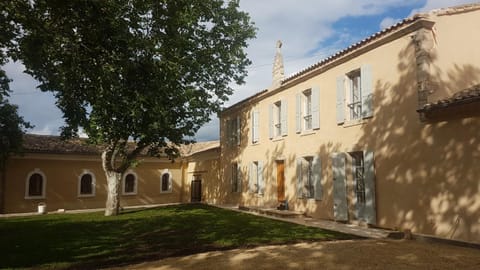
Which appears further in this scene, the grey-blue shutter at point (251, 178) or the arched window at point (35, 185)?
the arched window at point (35, 185)

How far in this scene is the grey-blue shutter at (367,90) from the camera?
1139cm

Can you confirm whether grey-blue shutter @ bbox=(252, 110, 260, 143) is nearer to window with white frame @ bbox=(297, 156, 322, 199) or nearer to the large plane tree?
window with white frame @ bbox=(297, 156, 322, 199)

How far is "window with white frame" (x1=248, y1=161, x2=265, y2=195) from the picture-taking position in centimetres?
1827

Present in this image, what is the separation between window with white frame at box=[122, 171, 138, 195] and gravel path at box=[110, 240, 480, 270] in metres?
18.0

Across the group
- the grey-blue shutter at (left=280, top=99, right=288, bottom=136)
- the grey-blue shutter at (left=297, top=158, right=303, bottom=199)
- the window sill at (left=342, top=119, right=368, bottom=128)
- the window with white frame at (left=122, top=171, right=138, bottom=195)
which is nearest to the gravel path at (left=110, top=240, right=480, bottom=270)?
the window sill at (left=342, top=119, right=368, bottom=128)

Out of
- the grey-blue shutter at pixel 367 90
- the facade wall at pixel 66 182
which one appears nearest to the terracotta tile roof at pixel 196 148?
the facade wall at pixel 66 182

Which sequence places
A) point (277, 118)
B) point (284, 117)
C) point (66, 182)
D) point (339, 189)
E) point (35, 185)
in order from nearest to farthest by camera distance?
1. point (339, 189)
2. point (284, 117)
3. point (277, 118)
4. point (35, 185)
5. point (66, 182)

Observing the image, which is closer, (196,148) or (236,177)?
(236,177)

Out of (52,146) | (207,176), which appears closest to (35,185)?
(52,146)

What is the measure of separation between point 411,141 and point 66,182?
1908 centimetres

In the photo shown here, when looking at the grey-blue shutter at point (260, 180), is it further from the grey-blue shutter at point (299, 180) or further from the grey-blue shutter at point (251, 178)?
the grey-blue shutter at point (299, 180)

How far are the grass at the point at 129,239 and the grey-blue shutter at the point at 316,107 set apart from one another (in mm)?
4064

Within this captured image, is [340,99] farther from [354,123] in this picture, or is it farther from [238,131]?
[238,131]

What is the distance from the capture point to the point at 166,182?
26375 mm
